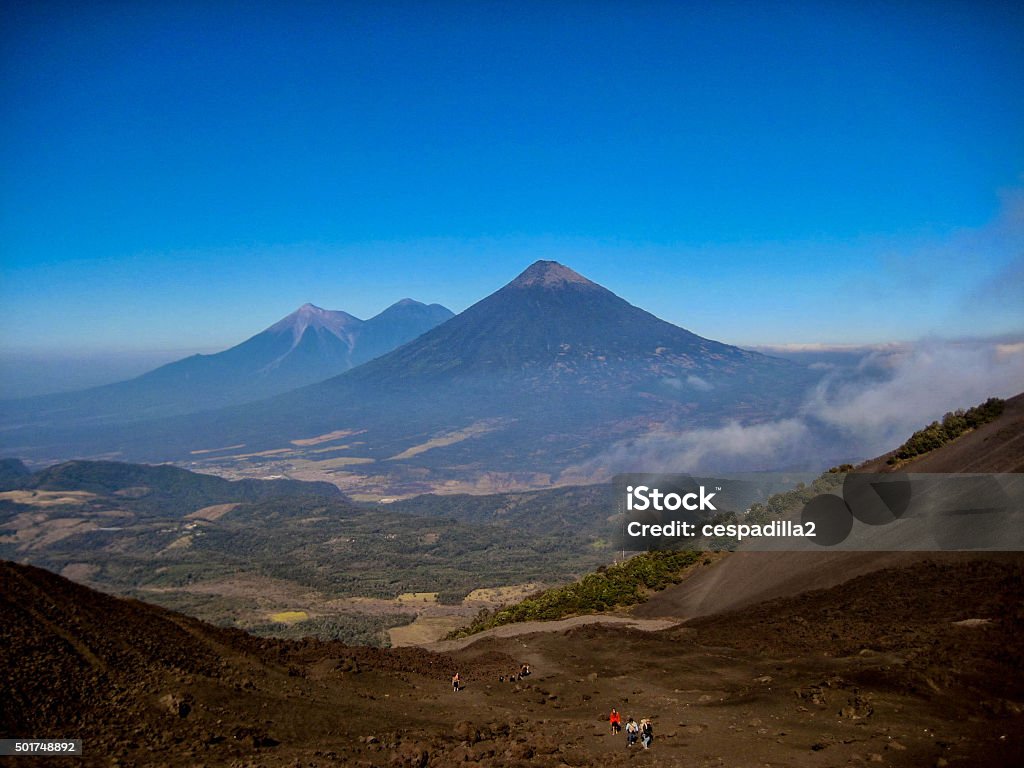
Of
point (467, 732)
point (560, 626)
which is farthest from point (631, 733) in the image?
point (560, 626)

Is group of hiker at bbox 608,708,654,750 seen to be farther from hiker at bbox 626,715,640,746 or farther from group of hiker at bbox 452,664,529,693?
group of hiker at bbox 452,664,529,693

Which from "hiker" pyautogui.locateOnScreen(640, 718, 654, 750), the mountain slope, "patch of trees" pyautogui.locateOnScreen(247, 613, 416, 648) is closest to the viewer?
"hiker" pyautogui.locateOnScreen(640, 718, 654, 750)

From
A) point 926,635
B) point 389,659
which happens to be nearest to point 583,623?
point 389,659

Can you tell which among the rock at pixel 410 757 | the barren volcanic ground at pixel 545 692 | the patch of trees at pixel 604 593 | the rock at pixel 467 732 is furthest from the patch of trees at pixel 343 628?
the rock at pixel 410 757

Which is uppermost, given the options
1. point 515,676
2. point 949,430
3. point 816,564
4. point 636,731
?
point 949,430

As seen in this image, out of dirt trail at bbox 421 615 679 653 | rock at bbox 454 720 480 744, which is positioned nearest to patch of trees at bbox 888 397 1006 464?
→ dirt trail at bbox 421 615 679 653

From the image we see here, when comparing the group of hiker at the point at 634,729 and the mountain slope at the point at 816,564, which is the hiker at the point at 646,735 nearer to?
the group of hiker at the point at 634,729

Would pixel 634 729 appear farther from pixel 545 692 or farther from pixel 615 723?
pixel 545 692
